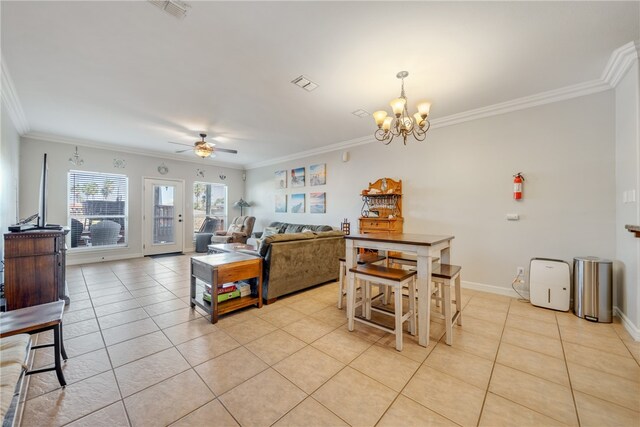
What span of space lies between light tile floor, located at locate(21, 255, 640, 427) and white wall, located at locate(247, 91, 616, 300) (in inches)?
35.5

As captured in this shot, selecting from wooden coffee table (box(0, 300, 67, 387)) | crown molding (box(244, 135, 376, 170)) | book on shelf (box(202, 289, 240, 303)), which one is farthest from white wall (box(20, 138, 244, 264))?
wooden coffee table (box(0, 300, 67, 387))

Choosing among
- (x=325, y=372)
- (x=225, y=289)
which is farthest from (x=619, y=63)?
(x=225, y=289)

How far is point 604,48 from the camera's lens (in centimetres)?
234

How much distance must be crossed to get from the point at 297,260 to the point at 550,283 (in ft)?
10.3

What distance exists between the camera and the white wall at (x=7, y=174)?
127 inches

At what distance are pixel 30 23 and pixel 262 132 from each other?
3.05 m

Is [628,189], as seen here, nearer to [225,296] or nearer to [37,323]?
[225,296]

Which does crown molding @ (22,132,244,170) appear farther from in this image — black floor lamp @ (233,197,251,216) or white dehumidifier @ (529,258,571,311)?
white dehumidifier @ (529,258,571,311)

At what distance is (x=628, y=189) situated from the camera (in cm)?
250

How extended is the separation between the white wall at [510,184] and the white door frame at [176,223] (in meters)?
5.50

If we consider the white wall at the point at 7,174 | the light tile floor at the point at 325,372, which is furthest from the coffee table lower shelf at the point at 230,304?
the white wall at the point at 7,174

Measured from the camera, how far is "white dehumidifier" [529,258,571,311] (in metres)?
2.94

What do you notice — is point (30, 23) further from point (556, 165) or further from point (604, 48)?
point (556, 165)

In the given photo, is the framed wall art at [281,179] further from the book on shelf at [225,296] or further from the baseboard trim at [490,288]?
the baseboard trim at [490,288]
